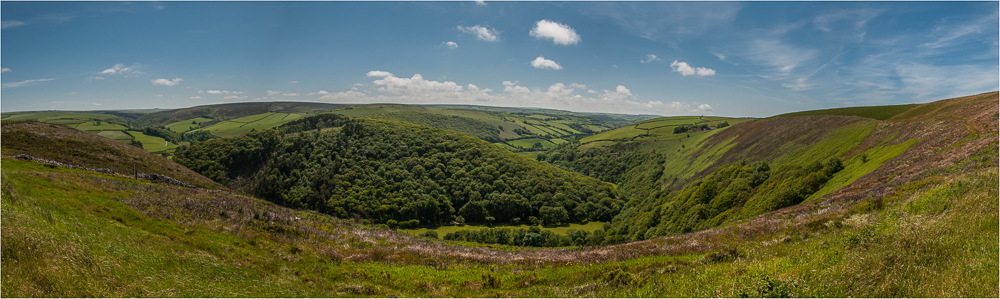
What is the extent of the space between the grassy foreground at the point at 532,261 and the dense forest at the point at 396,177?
8818 cm

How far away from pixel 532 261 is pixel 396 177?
10858 cm

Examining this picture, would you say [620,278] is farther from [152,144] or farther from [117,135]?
[152,144]

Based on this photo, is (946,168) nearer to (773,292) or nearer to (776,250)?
(776,250)

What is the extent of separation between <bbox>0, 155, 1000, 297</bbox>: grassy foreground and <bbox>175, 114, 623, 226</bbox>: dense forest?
289 ft

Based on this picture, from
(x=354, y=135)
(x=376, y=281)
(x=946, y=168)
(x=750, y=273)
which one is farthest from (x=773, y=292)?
(x=354, y=135)

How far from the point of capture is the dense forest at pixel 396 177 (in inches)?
4259

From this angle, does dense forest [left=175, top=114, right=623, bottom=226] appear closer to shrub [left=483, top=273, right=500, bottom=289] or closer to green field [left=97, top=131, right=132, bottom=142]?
green field [left=97, top=131, right=132, bottom=142]

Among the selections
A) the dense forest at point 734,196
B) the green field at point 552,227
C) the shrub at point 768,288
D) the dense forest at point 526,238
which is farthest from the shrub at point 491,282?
the green field at point 552,227

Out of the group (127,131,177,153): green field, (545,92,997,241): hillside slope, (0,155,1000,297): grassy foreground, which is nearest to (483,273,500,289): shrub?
(0,155,1000,297): grassy foreground

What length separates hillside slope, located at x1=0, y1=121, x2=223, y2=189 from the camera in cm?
4691

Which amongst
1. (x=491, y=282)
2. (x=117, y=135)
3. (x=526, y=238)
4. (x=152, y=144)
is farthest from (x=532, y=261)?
(x=152, y=144)

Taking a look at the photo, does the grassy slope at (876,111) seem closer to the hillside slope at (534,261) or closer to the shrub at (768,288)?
the hillside slope at (534,261)

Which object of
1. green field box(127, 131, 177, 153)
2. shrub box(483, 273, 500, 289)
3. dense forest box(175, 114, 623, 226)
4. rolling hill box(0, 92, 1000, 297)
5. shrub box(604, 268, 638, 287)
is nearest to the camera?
rolling hill box(0, 92, 1000, 297)

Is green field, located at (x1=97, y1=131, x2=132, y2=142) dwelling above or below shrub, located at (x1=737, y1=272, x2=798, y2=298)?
below
